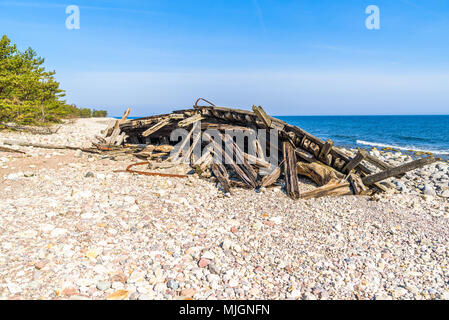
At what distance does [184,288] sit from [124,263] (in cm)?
121

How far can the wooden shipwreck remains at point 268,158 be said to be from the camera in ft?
28.9

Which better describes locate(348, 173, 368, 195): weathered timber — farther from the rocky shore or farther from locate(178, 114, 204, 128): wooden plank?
locate(178, 114, 204, 128): wooden plank

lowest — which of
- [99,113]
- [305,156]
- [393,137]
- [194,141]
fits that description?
[305,156]

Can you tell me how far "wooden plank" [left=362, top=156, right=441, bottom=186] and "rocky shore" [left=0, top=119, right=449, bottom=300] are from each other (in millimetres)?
621

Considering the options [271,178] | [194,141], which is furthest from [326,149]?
[194,141]

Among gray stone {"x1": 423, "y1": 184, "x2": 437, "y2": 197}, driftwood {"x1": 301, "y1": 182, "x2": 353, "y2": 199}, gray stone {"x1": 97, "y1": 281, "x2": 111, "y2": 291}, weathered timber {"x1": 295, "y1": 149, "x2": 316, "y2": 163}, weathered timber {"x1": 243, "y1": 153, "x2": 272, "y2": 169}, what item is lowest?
gray stone {"x1": 97, "y1": 281, "x2": 111, "y2": 291}

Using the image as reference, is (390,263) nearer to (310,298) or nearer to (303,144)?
(310,298)

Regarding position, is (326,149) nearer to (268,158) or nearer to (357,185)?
(357,185)

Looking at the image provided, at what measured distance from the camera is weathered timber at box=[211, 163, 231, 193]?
348 inches

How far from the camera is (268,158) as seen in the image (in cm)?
1063

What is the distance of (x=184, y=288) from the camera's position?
4016 millimetres

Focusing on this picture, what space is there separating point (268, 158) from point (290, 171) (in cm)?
173

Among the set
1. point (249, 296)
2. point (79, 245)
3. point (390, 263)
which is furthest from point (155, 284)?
point (390, 263)

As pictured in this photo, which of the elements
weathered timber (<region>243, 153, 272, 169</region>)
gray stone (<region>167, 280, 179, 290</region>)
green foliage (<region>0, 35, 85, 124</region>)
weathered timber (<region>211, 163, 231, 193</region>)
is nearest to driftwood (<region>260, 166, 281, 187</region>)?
weathered timber (<region>243, 153, 272, 169</region>)
